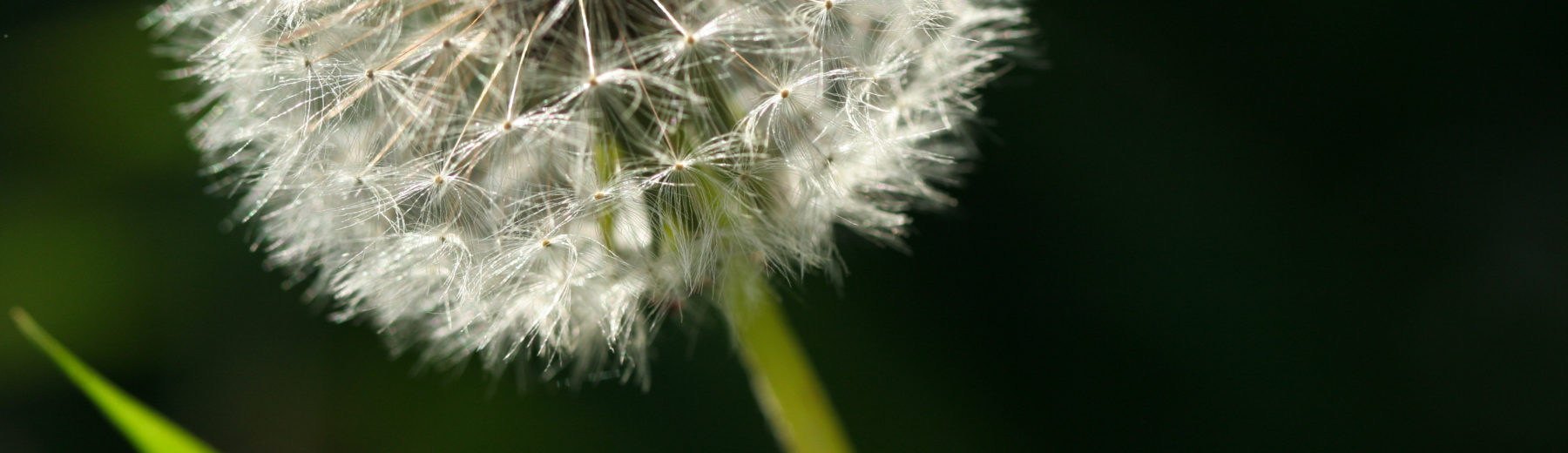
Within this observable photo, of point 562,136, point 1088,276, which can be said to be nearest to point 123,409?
point 562,136

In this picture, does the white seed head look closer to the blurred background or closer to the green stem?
the green stem

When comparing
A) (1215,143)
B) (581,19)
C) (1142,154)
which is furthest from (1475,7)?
(581,19)

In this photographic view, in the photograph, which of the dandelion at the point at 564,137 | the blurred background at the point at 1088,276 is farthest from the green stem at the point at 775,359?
the blurred background at the point at 1088,276

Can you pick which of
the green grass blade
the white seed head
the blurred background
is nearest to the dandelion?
the white seed head

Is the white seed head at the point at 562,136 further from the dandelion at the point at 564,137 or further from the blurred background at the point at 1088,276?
the blurred background at the point at 1088,276

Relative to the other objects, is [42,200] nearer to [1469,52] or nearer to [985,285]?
[985,285]

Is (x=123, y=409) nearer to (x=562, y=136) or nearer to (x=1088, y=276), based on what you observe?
(x=562, y=136)
